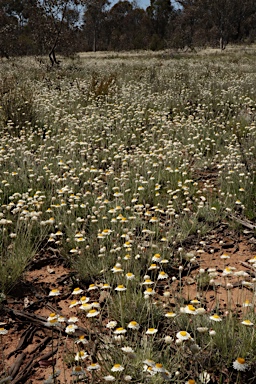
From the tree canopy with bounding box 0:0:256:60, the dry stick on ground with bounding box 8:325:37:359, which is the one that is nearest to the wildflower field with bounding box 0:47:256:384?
the dry stick on ground with bounding box 8:325:37:359

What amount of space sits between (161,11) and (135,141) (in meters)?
61.2

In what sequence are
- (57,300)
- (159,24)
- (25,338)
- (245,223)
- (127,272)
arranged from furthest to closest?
(159,24) → (245,223) → (57,300) → (127,272) → (25,338)

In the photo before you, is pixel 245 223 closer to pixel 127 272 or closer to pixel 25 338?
pixel 127 272

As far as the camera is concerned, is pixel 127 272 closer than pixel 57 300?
Yes

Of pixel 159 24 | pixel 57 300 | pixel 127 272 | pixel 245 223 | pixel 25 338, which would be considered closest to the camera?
pixel 25 338

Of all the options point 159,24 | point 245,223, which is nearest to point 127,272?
point 245,223

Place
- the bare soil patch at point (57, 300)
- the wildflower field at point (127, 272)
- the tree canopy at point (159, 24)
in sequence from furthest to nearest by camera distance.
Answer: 1. the tree canopy at point (159, 24)
2. the bare soil patch at point (57, 300)
3. the wildflower field at point (127, 272)

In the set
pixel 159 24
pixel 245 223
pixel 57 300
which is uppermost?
pixel 159 24

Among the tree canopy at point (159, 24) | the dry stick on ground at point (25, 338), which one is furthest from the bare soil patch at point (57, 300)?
the tree canopy at point (159, 24)

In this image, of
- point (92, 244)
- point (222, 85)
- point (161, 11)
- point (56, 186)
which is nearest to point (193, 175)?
point (56, 186)

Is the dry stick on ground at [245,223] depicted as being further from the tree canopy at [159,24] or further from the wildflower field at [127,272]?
the tree canopy at [159,24]

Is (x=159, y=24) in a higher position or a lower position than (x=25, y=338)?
higher

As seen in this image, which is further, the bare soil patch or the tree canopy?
the tree canopy

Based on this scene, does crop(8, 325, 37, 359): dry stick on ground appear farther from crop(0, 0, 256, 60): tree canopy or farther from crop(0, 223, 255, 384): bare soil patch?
crop(0, 0, 256, 60): tree canopy
